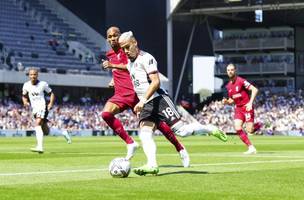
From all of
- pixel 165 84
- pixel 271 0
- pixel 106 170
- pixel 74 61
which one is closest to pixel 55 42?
pixel 74 61

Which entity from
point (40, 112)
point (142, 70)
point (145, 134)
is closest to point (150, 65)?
point (142, 70)

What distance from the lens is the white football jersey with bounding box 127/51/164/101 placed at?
1341 centimetres

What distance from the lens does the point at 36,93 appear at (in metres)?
24.6

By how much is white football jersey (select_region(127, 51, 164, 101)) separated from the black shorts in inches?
4.6

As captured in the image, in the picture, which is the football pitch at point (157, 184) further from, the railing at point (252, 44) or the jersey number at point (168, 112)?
the railing at point (252, 44)

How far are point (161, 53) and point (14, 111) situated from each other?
24470mm

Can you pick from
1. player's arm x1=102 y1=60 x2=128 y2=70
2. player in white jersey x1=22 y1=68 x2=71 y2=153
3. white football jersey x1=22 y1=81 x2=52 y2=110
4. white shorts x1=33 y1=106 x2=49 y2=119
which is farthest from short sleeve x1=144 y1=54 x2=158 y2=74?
white football jersey x1=22 y1=81 x2=52 y2=110

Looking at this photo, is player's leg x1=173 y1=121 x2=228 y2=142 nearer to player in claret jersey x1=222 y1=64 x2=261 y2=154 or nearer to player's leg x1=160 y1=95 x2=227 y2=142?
player's leg x1=160 y1=95 x2=227 y2=142

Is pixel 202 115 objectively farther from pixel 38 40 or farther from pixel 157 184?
pixel 157 184

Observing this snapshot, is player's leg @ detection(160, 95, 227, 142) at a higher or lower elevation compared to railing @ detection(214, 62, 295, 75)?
higher

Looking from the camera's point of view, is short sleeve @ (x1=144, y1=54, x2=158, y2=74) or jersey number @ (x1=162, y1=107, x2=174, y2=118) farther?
jersey number @ (x1=162, y1=107, x2=174, y2=118)

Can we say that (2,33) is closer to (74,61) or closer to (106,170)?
(74,61)

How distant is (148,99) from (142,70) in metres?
0.48

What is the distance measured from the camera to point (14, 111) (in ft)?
200
